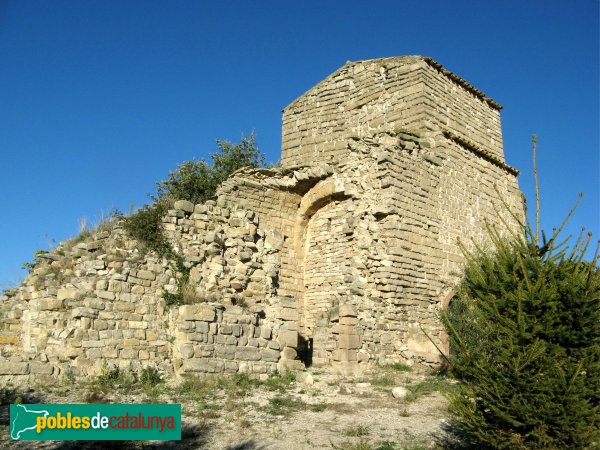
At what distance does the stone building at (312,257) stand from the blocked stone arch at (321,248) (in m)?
0.04

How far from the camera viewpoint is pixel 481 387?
5.31m

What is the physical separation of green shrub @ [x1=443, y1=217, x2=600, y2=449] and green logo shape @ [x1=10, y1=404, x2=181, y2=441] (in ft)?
11.7

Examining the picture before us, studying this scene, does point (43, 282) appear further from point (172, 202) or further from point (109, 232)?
point (172, 202)

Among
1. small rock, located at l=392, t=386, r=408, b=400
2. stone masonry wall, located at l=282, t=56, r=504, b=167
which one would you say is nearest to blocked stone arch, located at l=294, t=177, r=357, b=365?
stone masonry wall, located at l=282, t=56, r=504, b=167

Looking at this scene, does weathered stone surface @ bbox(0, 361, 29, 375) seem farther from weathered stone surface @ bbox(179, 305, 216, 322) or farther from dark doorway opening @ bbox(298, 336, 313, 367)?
dark doorway opening @ bbox(298, 336, 313, 367)

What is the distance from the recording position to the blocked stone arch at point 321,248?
44.4 feet

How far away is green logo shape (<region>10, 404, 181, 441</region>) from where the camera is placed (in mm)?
6230

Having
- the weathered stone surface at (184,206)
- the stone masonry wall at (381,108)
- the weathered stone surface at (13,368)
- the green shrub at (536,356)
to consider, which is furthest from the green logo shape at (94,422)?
the stone masonry wall at (381,108)

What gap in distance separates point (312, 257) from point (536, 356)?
9615 millimetres

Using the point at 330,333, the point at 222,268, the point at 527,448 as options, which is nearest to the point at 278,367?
the point at 330,333

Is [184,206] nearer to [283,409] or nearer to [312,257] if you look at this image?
[312,257]

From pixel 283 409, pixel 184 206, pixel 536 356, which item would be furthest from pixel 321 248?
pixel 536 356

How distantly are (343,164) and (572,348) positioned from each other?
30.2ft

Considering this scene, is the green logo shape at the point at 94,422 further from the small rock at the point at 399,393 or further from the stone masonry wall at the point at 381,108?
the stone masonry wall at the point at 381,108
